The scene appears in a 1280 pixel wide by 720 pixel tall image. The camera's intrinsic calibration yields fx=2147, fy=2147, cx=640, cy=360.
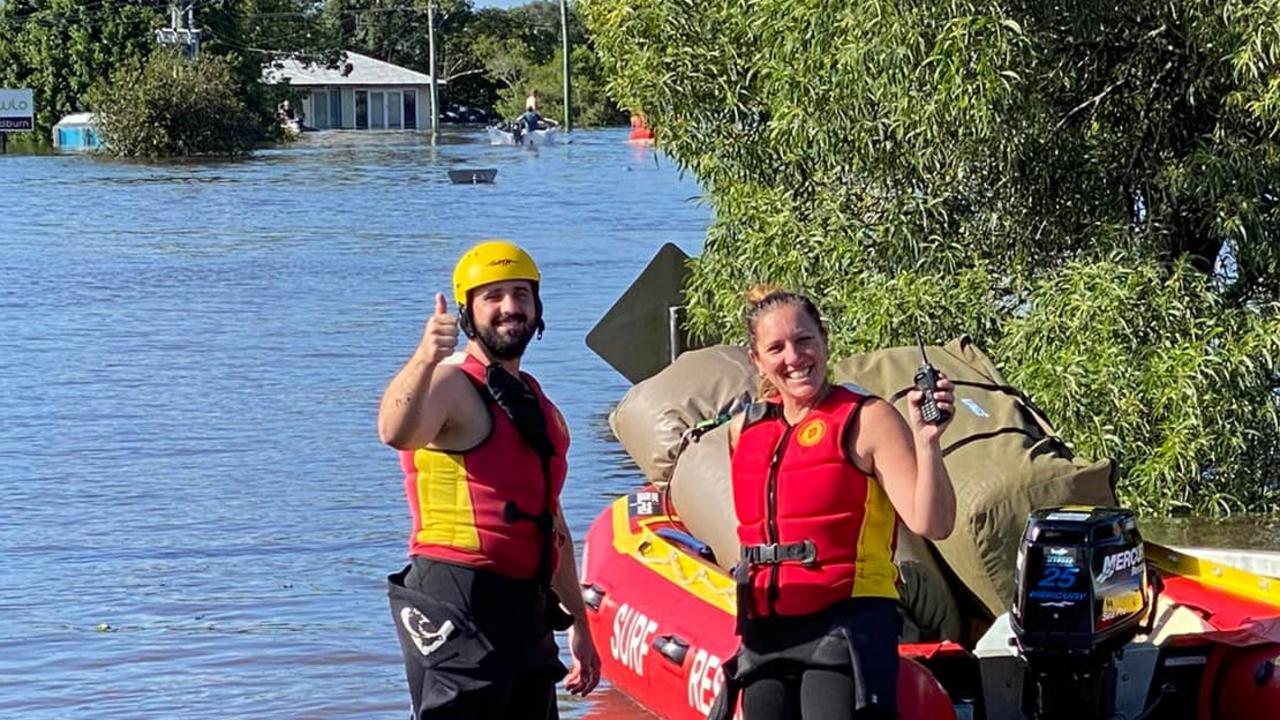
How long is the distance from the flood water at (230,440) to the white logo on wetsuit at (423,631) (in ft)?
10.7

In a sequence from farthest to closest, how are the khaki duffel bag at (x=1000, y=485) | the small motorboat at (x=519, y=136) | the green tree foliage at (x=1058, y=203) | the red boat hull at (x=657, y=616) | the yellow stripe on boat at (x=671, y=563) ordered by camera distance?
1. the small motorboat at (x=519, y=136)
2. the green tree foliage at (x=1058, y=203)
3. the yellow stripe on boat at (x=671, y=563)
4. the red boat hull at (x=657, y=616)
5. the khaki duffel bag at (x=1000, y=485)

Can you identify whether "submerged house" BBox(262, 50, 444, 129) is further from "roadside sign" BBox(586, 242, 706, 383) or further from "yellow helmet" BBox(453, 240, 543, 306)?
"yellow helmet" BBox(453, 240, 543, 306)

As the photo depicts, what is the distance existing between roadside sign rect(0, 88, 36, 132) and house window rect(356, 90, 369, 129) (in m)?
23.0

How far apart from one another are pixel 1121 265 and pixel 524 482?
6.14m

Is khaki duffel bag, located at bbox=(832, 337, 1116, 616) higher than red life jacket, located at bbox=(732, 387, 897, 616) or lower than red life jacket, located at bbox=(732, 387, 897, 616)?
lower

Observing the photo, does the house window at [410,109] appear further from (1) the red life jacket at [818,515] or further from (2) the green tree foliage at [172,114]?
(1) the red life jacket at [818,515]

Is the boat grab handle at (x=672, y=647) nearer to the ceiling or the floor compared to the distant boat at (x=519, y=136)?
nearer to the ceiling

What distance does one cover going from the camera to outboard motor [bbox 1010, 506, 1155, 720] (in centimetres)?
596

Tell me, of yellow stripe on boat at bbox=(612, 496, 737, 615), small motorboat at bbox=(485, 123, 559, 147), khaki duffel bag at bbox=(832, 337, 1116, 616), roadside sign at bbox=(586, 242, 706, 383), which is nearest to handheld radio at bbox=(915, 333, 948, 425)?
khaki duffel bag at bbox=(832, 337, 1116, 616)

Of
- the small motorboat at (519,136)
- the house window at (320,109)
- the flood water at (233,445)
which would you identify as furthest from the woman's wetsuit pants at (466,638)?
the house window at (320,109)

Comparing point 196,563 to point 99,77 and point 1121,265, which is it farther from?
point 99,77

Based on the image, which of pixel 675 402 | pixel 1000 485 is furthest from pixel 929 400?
pixel 675 402

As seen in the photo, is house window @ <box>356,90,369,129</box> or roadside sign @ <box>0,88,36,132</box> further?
house window @ <box>356,90,369,129</box>

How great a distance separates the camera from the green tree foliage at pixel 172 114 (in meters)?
72.8
